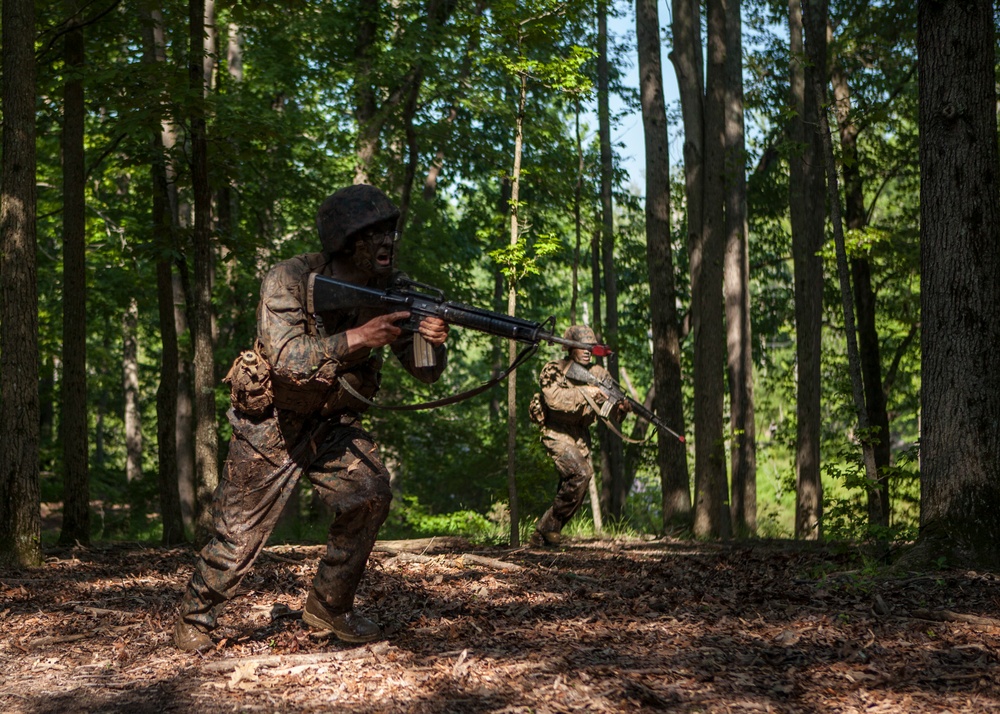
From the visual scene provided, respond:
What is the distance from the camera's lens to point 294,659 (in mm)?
5215

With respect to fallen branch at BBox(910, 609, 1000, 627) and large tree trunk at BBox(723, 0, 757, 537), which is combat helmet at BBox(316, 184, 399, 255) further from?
large tree trunk at BBox(723, 0, 757, 537)

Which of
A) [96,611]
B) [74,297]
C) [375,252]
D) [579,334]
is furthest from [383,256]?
[74,297]

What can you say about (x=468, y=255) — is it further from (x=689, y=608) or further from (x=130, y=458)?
(x=689, y=608)

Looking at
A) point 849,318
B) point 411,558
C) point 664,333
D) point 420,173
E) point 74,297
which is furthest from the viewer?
point 420,173

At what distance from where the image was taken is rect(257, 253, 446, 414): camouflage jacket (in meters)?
4.97

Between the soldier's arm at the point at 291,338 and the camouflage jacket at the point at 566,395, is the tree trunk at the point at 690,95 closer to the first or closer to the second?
the camouflage jacket at the point at 566,395

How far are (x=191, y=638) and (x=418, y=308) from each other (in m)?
2.17

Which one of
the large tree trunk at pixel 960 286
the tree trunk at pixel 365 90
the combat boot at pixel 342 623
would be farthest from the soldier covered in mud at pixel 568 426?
the tree trunk at pixel 365 90

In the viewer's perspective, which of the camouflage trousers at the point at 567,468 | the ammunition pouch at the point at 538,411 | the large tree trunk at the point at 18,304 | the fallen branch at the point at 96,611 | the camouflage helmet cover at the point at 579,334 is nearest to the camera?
the fallen branch at the point at 96,611

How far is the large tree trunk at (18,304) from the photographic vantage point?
342 inches

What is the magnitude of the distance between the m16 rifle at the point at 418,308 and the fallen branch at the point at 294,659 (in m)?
1.55

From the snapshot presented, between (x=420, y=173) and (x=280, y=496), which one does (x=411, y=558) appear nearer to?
(x=280, y=496)

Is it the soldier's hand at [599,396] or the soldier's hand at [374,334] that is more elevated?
the soldier's hand at [374,334]

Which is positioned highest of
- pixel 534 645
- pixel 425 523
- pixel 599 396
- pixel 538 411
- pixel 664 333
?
pixel 664 333
